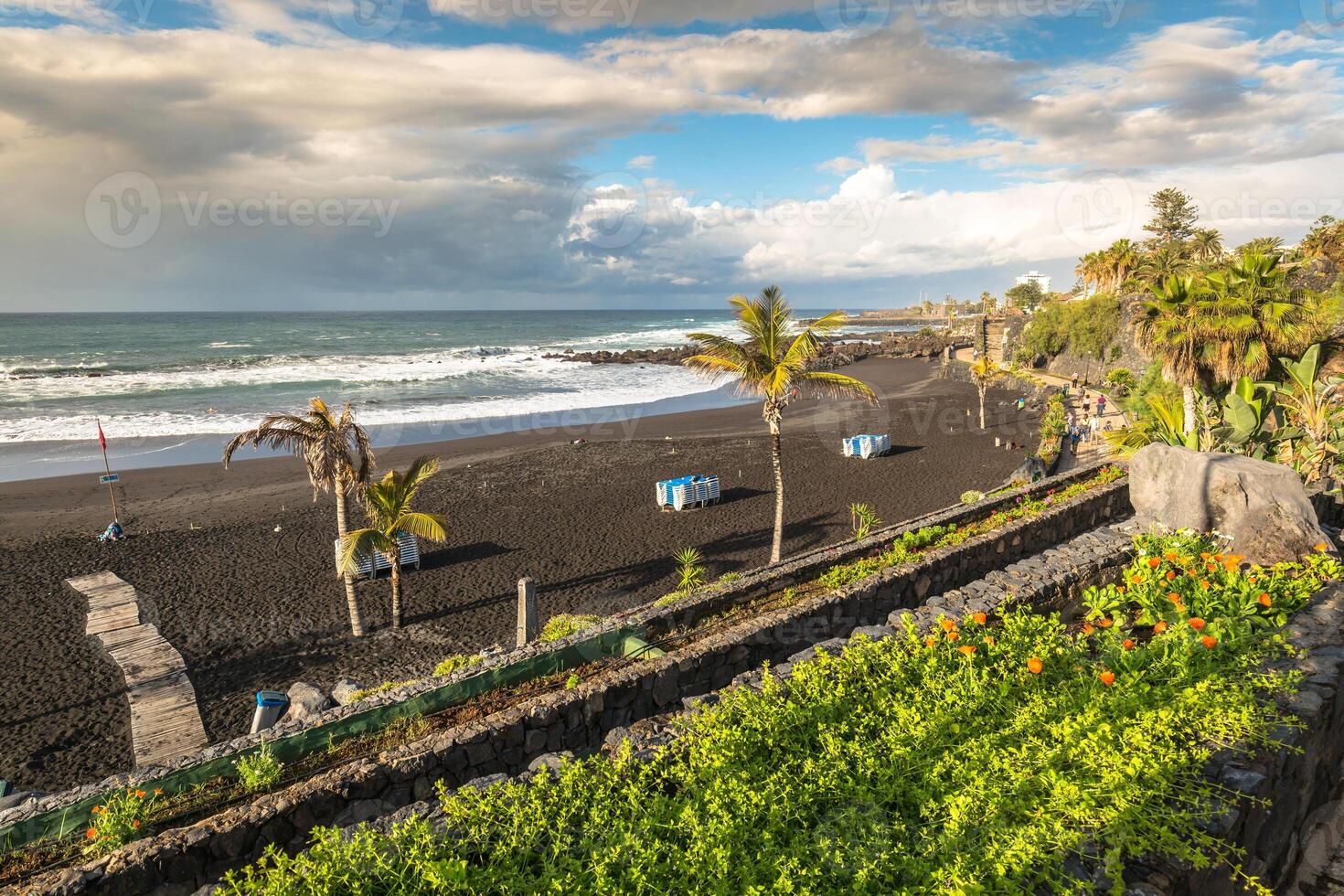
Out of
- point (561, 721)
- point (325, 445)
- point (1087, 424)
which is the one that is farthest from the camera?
point (1087, 424)

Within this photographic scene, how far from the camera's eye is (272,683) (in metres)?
11.2

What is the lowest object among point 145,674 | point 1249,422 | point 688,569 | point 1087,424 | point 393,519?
point 145,674

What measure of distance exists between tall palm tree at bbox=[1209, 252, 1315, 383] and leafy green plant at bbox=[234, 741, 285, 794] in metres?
13.9

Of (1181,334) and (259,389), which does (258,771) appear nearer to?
(1181,334)

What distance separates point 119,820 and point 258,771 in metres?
0.87

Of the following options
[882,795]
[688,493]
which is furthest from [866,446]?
[882,795]

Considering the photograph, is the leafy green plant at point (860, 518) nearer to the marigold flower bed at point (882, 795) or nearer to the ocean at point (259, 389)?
the marigold flower bed at point (882, 795)

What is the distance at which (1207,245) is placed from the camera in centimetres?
4512

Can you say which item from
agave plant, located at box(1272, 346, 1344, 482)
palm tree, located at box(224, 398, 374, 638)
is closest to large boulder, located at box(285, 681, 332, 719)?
palm tree, located at box(224, 398, 374, 638)

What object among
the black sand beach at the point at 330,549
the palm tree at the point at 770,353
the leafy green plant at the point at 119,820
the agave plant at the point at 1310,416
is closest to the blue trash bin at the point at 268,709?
the black sand beach at the point at 330,549

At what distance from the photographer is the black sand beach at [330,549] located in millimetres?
11180

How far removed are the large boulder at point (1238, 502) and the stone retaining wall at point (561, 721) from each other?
2028mm

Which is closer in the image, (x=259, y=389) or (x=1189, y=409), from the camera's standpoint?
(x=1189, y=409)

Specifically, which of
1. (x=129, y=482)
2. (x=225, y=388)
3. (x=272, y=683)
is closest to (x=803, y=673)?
(x=272, y=683)
